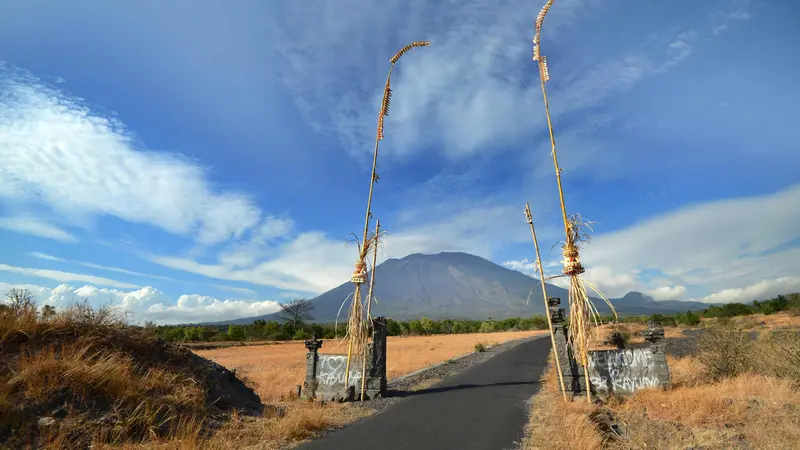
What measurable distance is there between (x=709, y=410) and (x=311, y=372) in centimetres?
1176

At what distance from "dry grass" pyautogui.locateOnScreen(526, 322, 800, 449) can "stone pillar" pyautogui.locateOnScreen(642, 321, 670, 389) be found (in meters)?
0.43

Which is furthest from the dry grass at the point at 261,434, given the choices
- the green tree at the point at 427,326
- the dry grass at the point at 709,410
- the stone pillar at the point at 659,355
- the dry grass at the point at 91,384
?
the green tree at the point at 427,326

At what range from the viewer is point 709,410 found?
9367 mm

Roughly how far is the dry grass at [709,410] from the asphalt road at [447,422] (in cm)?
66

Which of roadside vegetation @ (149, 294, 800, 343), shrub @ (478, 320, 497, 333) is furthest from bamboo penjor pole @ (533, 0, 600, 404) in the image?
shrub @ (478, 320, 497, 333)

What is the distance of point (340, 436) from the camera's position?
8.81 meters

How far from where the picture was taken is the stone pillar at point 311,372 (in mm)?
13594

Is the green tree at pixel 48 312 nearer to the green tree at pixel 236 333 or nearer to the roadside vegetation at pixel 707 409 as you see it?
the roadside vegetation at pixel 707 409

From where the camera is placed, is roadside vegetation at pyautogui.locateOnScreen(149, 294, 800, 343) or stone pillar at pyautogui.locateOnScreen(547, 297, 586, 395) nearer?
stone pillar at pyautogui.locateOnScreen(547, 297, 586, 395)

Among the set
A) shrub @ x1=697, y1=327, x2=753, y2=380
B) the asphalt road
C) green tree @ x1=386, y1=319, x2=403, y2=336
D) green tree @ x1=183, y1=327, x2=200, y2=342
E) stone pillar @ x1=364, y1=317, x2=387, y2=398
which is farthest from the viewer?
green tree @ x1=386, y1=319, x2=403, y2=336

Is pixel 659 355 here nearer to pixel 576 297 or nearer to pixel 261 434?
pixel 576 297

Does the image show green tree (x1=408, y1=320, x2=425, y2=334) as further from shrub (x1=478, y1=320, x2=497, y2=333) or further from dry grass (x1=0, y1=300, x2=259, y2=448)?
dry grass (x1=0, y1=300, x2=259, y2=448)

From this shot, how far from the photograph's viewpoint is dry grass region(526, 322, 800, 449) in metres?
6.67

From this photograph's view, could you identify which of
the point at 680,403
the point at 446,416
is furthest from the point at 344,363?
the point at 680,403
